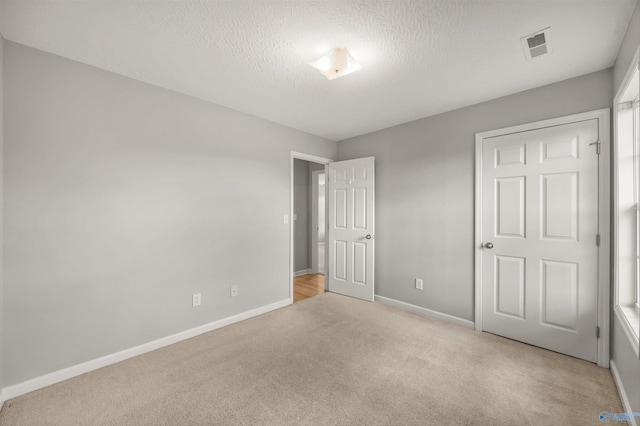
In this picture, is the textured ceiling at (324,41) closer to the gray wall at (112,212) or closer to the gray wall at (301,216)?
the gray wall at (112,212)

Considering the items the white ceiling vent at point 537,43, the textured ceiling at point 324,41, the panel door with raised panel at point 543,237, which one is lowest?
the panel door with raised panel at point 543,237

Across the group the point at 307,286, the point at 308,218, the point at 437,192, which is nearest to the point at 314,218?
the point at 308,218

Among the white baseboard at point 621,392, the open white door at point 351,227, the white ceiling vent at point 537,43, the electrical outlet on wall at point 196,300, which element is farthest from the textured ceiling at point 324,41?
the white baseboard at point 621,392

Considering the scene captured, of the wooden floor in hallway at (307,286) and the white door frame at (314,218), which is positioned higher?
the white door frame at (314,218)

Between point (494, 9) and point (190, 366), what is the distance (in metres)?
3.29

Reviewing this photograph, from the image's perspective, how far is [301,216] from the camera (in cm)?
552

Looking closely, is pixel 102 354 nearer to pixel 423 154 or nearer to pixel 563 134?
pixel 423 154

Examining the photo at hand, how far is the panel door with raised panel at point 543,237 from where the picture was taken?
227 cm

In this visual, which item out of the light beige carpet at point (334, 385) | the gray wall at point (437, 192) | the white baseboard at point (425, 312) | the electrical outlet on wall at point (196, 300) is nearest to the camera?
the light beige carpet at point (334, 385)

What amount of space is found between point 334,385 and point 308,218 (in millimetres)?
3869

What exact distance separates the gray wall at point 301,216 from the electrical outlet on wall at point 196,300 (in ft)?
8.93

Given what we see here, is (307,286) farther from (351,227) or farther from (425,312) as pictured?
(425,312)

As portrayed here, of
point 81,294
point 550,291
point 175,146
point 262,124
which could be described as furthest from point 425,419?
point 262,124

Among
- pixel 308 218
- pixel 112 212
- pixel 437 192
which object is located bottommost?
pixel 308 218
